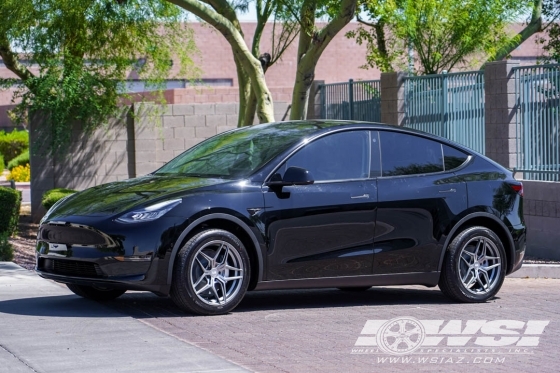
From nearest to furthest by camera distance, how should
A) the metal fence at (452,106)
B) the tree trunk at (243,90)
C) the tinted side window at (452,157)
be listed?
1. the tinted side window at (452,157)
2. the metal fence at (452,106)
3. the tree trunk at (243,90)

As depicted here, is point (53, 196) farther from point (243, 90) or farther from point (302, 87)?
point (302, 87)

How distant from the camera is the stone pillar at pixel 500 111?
14.5m

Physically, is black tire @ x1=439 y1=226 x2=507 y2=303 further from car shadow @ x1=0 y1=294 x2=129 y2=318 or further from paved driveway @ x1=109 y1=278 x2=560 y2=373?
car shadow @ x1=0 y1=294 x2=129 y2=318

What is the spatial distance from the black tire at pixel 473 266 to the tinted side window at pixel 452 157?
0.64 meters

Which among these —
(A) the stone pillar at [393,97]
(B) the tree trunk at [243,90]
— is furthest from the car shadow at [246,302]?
(B) the tree trunk at [243,90]

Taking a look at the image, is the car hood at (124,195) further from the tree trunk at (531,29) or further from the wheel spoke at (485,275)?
the tree trunk at (531,29)

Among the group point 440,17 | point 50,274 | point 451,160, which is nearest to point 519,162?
point 451,160

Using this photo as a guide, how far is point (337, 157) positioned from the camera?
9211 millimetres

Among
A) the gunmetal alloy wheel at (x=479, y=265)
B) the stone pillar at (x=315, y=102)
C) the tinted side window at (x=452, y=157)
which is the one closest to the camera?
the gunmetal alloy wheel at (x=479, y=265)

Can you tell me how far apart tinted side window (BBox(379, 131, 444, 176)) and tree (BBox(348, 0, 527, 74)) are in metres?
9.71

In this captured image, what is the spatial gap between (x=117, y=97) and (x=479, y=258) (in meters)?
11.3

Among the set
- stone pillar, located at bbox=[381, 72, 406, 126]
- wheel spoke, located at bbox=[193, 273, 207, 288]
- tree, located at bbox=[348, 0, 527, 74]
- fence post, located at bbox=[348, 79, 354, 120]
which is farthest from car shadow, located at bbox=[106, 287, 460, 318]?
tree, located at bbox=[348, 0, 527, 74]

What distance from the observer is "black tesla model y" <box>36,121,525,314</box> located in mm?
8266

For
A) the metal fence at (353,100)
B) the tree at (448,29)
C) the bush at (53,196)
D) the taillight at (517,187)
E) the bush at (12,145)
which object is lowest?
the bush at (53,196)
